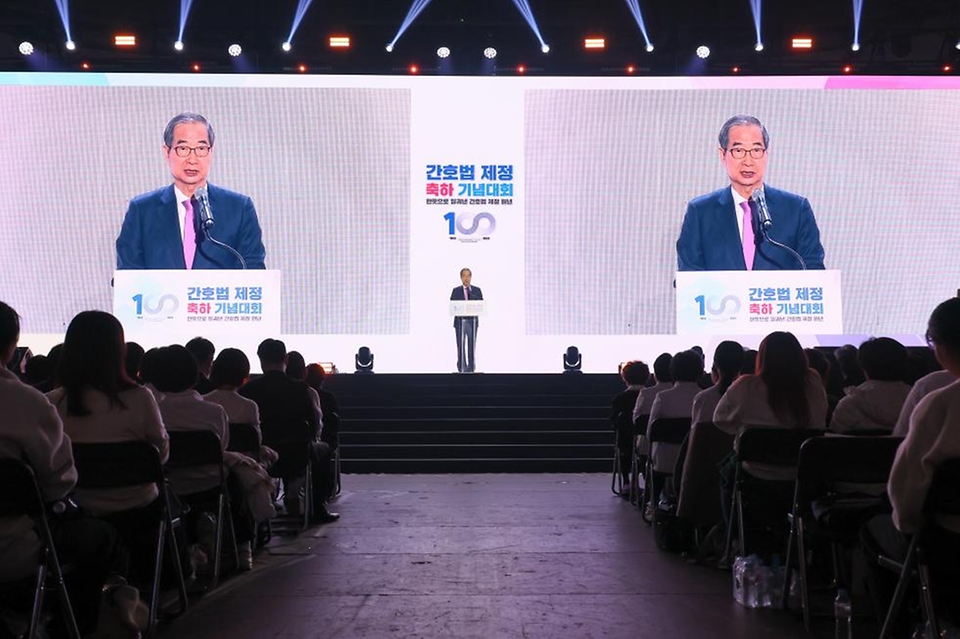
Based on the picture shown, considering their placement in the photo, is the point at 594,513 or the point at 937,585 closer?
the point at 937,585

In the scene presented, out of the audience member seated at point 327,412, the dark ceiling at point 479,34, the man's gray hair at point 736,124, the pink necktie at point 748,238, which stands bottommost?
the audience member seated at point 327,412

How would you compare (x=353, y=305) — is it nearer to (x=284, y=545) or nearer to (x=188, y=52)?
(x=188, y=52)

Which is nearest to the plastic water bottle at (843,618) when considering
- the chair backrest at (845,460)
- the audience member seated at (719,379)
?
the chair backrest at (845,460)

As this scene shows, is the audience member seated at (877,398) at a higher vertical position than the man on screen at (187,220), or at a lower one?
lower

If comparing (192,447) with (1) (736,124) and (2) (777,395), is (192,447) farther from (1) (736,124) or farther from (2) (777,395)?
(1) (736,124)

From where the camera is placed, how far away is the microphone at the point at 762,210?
11.4 meters

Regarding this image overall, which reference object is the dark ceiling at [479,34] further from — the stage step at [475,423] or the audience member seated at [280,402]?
the audience member seated at [280,402]

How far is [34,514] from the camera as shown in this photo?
8.73 ft

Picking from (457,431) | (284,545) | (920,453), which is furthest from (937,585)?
(457,431)

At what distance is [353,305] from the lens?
11531 mm

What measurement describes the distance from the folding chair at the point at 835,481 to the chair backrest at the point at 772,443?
0.33m

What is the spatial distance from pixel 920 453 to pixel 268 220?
9.70 metres

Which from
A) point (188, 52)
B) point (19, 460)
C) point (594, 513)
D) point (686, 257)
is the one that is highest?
point (188, 52)

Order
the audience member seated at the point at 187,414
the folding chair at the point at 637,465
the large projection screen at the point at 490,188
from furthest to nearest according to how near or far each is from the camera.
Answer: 1. the large projection screen at the point at 490,188
2. the folding chair at the point at 637,465
3. the audience member seated at the point at 187,414
